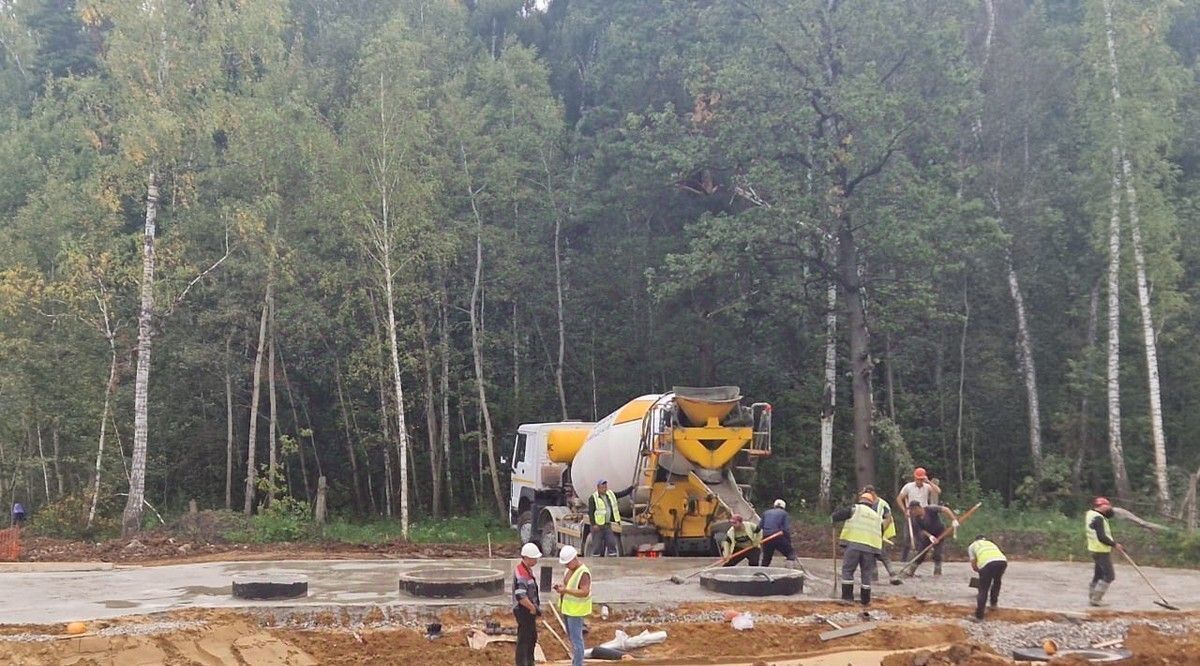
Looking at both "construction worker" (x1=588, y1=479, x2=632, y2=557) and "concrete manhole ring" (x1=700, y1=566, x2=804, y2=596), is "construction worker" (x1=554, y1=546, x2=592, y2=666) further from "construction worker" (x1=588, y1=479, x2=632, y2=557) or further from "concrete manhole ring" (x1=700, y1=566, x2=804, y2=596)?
"construction worker" (x1=588, y1=479, x2=632, y2=557)

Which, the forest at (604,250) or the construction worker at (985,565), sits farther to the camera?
the forest at (604,250)

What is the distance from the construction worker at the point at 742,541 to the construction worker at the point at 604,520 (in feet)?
6.14

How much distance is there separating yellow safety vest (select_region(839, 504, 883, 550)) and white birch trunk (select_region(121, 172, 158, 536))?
52.8ft

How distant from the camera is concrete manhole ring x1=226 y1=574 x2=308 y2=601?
13.6 m

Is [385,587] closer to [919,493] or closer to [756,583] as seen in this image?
[756,583]

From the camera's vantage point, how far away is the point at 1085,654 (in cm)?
1073

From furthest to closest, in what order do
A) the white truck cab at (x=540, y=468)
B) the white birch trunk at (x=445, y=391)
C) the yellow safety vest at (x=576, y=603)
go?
the white birch trunk at (x=445, y=391) → the white truck cab at (x=540, y=468) → the yellow safety vest at (x=576, y=603)

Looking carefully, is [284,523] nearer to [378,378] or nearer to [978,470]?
[378,378]

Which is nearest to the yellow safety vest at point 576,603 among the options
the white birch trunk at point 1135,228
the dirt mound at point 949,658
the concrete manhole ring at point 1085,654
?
the dirt mound at point 949,658

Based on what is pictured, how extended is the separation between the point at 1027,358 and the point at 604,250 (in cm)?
1314

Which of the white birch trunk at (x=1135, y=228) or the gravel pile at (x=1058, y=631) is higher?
the white birch trunk at (x=1135, y=228)

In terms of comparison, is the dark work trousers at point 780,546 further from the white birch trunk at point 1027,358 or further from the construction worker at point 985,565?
the white birch trunk at point 1027,358

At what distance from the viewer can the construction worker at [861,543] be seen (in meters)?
13.1

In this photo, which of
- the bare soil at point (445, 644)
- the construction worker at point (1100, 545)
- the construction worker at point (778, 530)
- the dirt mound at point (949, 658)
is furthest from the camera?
the construction worker at point (778, 530)
